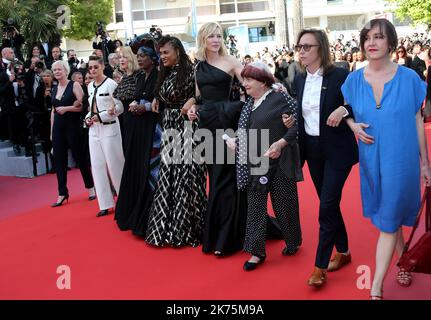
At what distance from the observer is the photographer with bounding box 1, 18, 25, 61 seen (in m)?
10.8

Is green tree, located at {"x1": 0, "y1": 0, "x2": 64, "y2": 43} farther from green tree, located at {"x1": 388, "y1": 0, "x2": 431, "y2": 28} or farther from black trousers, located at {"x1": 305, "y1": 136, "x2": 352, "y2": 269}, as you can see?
green tree, located at {"x1": 388, "y1": 0, "x2": 431, "y2": 28}

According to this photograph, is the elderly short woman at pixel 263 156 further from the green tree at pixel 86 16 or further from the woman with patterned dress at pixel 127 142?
the green tree at pixel 86 16

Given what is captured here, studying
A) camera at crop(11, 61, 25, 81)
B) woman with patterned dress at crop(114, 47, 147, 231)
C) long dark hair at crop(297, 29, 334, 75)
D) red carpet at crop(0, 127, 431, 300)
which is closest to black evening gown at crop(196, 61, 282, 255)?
red carpet at crop(0, 127, 431, 300)

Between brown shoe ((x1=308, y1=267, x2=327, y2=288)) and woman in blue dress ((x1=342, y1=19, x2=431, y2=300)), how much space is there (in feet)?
1.25

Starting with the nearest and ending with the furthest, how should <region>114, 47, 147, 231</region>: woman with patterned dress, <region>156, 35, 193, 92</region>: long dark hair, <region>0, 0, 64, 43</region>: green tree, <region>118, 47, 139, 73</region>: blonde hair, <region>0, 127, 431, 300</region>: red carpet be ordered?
<region>0, 127, 431, 300</region>: red carpet → <region>156, 35, 193, 92</region>: long dark hair → <region>114, 47, 147, 231</region>: woman with patterned dress → <region>118, 47, 139, 73</region>: blonde hair → <region>0, 0, 64, 43</region>: green tree

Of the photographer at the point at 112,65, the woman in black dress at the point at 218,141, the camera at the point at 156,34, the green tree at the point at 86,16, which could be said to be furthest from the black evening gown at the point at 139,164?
the green tree at the point at 86,16

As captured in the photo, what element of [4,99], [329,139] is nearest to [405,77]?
[329,139]

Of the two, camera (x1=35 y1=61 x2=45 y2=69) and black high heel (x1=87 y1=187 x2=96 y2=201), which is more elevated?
camera (x1=35 y1=61 x2=45 y2=69)

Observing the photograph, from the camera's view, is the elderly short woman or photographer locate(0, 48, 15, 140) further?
photographer locate(0, 48, 15, 140)

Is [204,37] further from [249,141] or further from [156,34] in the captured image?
[156,34]

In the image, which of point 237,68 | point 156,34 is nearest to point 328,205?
point 237,68

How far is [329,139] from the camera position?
3.40m

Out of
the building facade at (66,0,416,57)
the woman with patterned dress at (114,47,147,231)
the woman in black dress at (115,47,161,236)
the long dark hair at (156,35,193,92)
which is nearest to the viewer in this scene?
the long dark hair at (156,35,193,92)
